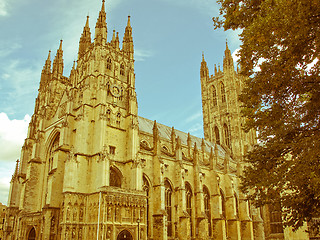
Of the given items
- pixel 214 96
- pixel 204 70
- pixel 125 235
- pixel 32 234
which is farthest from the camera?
pixel 204 70

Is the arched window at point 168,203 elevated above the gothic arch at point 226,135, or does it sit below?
below

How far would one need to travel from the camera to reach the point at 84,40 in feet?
128

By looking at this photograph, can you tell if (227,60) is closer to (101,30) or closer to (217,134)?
(217,134)

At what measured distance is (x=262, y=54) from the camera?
1112cm

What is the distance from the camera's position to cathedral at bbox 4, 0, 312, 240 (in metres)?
27.6

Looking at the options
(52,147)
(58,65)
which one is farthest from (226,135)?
(52,147)

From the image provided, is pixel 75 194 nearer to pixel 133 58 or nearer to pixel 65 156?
pixel 65 156

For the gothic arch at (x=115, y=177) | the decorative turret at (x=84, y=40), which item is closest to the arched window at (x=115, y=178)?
the gothic arch at (x=115, y=177)

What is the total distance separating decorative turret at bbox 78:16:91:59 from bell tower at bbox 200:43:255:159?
31.4 m

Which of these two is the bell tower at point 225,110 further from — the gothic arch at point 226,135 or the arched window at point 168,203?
the arched window at point 168,203

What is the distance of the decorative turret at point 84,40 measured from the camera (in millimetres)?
37941

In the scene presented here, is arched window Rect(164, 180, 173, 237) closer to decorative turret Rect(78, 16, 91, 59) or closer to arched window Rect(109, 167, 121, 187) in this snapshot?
arched window Rect(109, 167, 121, 187)

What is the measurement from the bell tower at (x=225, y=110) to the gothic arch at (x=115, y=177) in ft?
101

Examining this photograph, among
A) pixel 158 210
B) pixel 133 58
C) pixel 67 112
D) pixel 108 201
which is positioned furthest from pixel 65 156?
pixel 133 58
